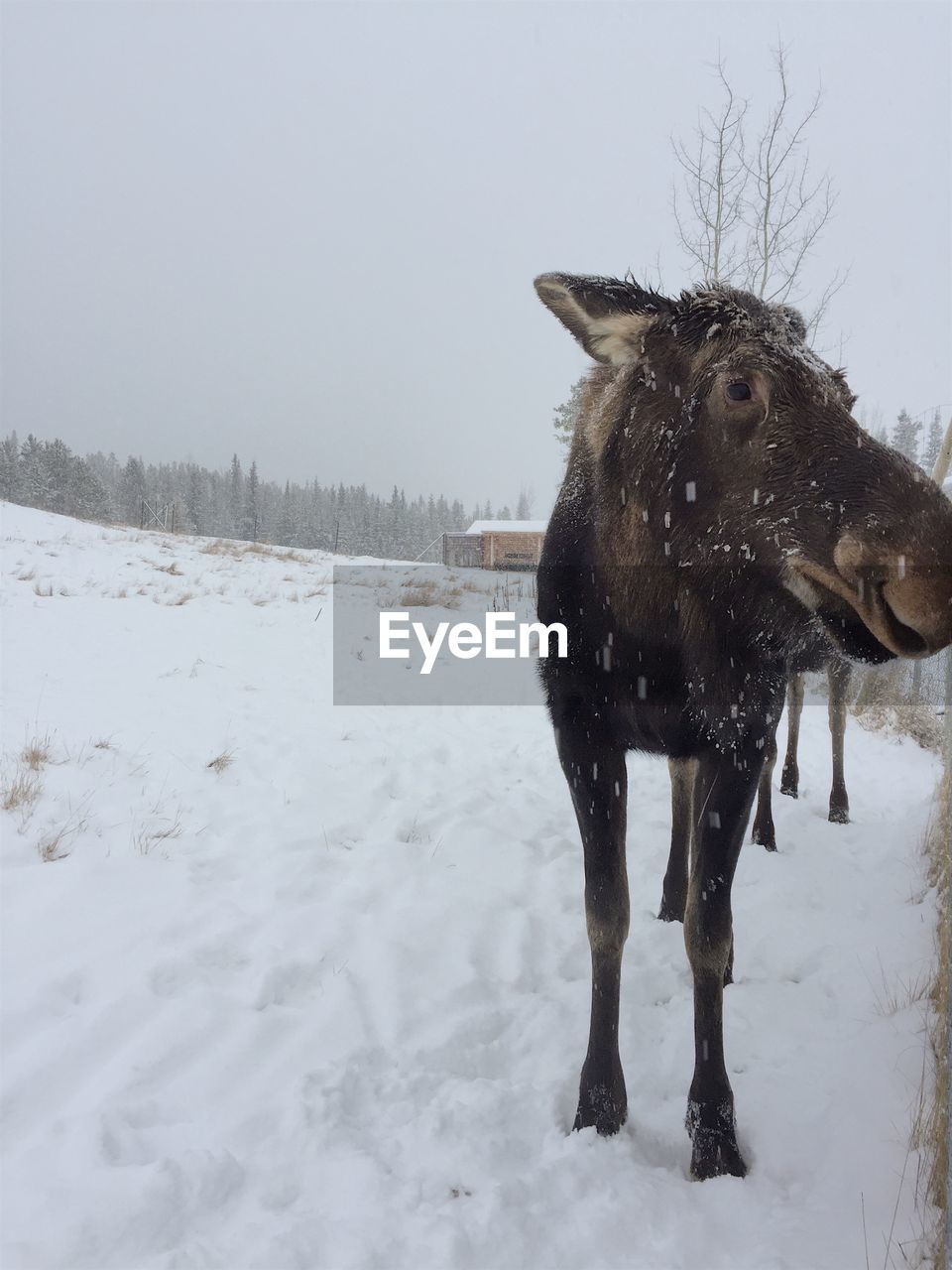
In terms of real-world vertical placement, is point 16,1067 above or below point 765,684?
below

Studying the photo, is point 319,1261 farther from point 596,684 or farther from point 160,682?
point 160,682

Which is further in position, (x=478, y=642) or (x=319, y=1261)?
(x=478, y=642)

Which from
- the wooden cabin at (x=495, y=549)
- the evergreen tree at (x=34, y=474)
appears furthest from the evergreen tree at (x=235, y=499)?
the wooden cabin at (x=495, y=549)

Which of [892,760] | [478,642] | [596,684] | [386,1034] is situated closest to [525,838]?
[386,1034]

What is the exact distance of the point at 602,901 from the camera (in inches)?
86.1

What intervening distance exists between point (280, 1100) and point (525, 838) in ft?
7.56

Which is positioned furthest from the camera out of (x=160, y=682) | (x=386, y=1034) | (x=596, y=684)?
(x=160, y=682)

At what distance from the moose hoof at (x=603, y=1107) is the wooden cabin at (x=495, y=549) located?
27.4 meters

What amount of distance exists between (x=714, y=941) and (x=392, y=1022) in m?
1.22

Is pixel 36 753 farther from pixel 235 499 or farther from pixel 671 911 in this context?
pixel 235 499

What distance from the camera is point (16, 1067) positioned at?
1.95 m

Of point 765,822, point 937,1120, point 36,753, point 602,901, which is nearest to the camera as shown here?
point 937,1120
